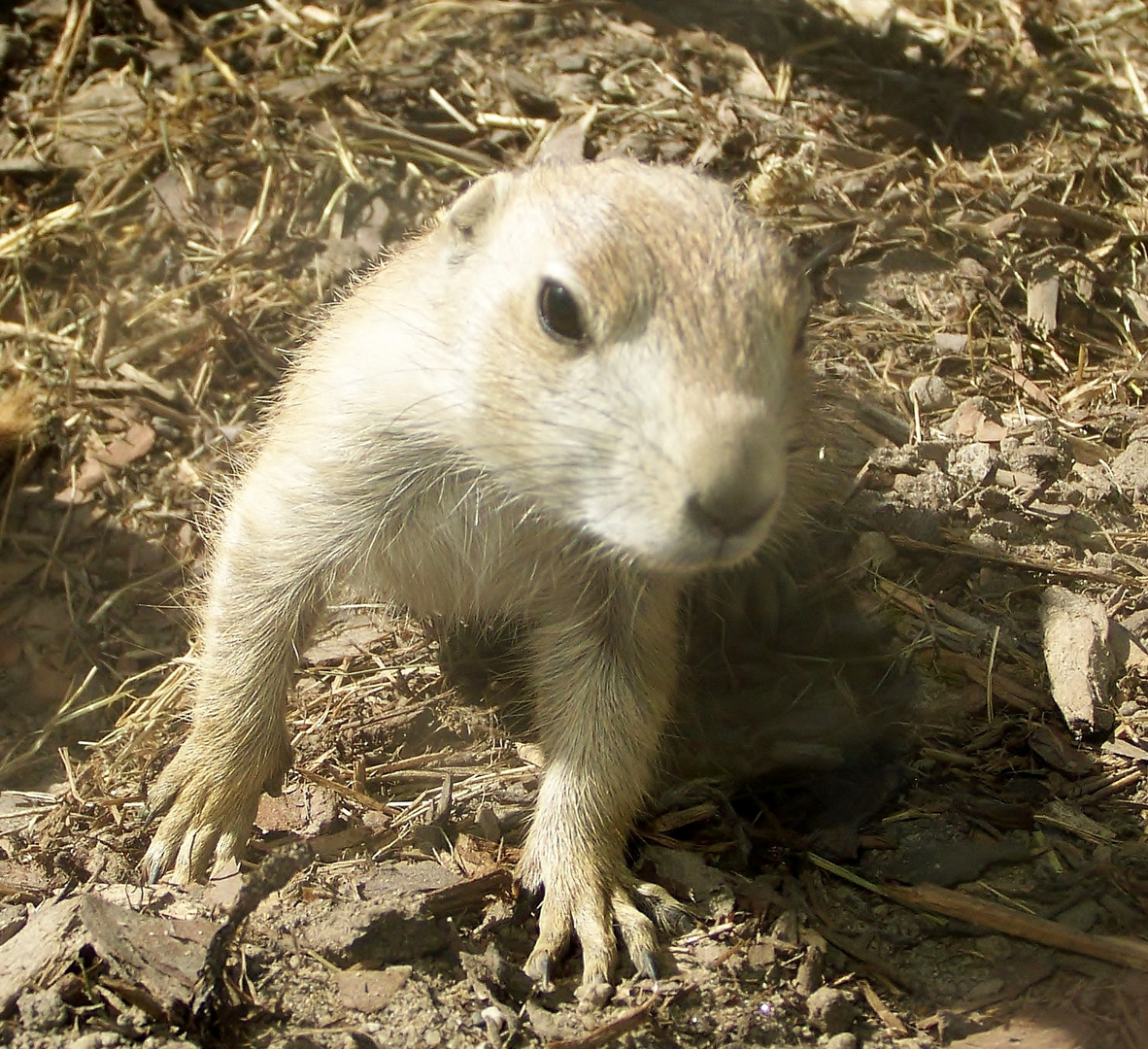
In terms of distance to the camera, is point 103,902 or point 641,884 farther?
point 641,884

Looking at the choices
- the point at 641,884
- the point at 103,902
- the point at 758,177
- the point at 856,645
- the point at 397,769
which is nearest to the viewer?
the point at 103,902

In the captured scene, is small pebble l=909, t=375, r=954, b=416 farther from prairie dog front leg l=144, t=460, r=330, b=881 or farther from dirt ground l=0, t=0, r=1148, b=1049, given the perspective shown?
prairie dog front leg l=144, t=460, r=330, b=881

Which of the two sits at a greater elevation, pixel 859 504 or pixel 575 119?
pixel 575 119

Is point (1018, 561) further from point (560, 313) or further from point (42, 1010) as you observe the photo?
point (42, 1010)

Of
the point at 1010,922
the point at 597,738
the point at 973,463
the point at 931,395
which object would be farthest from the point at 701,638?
the point at 1010,922

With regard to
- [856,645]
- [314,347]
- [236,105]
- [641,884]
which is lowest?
[641,884]

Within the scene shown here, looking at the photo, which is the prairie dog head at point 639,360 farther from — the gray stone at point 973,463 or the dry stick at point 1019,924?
the gray stone at point 973,463

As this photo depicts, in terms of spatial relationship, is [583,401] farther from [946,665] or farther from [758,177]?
[758,177]

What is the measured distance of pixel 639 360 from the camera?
3242mm

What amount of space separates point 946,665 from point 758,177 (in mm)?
2916

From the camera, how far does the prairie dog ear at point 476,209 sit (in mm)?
4008

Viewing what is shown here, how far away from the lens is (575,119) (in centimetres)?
682

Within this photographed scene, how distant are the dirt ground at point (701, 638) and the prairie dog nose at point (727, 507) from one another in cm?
161

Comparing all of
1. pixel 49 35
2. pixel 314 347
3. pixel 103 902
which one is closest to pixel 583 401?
pixel 314 347
